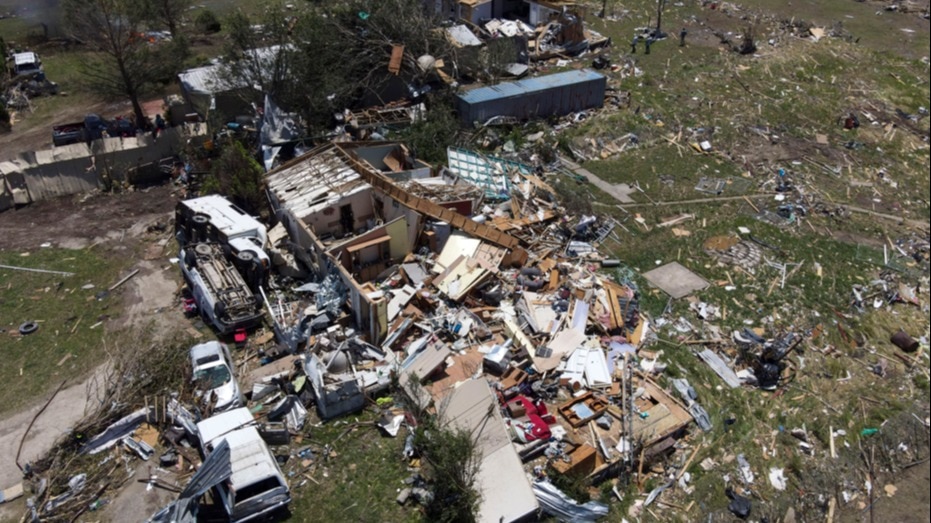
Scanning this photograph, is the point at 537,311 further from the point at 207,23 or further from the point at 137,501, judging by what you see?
the point at 207,23

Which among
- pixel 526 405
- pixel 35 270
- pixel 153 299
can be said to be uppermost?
pixel 35 270

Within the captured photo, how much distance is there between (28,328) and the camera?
14742 mm

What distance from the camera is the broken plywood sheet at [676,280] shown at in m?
16.0

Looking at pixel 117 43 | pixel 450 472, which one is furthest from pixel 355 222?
pixel 117 43

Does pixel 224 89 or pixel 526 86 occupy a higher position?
pixel 224 89

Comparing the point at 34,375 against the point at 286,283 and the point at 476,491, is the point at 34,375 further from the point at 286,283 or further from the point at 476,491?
the point at 476,491

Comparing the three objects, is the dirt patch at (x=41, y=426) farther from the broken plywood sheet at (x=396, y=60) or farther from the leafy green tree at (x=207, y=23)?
the leafy green tree at (x=207, y=23)

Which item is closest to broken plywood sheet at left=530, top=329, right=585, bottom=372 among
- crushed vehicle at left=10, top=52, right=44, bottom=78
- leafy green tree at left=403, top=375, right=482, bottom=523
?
leafy green tree at left=403, top=375, right=482, bottom=523

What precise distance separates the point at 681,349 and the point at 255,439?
30.4 feet

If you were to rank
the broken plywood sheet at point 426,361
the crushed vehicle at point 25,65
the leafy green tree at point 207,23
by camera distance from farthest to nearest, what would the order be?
the leafy green tree at point 207,23
the crushed vehicle at point 25,65
the broken plywood sheet at point 426,361

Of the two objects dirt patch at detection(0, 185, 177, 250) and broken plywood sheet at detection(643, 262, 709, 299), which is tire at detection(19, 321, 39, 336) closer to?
dirt patch at detection(0, 185, 177, 250)

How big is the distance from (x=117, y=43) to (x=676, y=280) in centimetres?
2094

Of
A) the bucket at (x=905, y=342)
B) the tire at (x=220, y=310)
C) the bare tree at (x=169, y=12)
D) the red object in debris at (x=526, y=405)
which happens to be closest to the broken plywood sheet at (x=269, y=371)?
the tire at (x=220, y=310)

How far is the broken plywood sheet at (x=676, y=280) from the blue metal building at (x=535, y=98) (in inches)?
376
